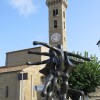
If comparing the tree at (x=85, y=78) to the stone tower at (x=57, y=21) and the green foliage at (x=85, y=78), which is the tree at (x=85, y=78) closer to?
the green foliage at (x=85, y=78)

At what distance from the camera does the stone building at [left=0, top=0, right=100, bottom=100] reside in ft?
154

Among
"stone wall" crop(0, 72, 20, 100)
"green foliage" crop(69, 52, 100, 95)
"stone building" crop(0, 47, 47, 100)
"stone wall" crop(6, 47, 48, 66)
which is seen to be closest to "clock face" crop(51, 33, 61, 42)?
"stone wall" crop(6, 47, 48, 66)

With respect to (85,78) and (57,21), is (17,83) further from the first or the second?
(57,21)

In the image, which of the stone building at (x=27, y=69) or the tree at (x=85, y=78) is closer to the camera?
the tree at (x=85, y=78)

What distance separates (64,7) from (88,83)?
5024 centimetres

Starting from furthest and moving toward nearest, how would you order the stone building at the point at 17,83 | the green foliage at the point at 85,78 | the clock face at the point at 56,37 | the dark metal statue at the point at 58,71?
the clock face at the point at 56,37, the stone building at the point at 17,83, the green foliage at the point at 85,78, the dark metal statue at the point at 58,71

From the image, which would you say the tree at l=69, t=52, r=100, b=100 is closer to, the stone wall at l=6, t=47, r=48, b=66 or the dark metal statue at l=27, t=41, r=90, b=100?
the stone wall at l=6, t=47, r=48, b=66

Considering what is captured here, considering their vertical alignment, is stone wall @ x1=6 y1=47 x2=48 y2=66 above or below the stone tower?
below

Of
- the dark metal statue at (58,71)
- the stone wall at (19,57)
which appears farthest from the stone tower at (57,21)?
the dark metal statue at (58,71)

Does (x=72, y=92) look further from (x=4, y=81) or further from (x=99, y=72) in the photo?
(x=4, y=81)

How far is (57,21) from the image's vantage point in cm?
8312

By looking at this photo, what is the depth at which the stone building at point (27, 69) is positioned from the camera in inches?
1852

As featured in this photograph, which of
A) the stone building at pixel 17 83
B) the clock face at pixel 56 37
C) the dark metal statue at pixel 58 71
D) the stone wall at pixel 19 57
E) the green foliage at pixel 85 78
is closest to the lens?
the dark metal statue at pixel 58 71

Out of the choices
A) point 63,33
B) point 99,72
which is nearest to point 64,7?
point 63,33
